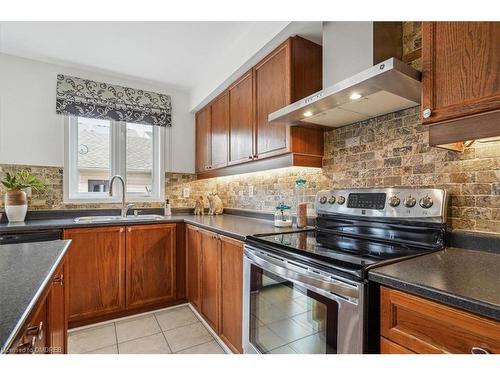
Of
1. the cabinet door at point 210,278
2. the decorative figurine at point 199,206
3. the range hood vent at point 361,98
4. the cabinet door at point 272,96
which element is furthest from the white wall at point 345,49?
the decorative figurine at point 199,206

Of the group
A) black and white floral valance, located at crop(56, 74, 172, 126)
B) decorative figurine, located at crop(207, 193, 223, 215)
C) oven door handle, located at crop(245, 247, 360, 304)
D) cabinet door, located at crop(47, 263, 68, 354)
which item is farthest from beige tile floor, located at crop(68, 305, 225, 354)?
black and white floral valance, located at crop(56, 74, 172, 126)

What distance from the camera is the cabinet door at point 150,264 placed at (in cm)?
251

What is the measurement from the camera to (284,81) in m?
1.90

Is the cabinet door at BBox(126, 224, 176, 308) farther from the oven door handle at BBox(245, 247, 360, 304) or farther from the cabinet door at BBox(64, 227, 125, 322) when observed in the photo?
the oven door handle at BBox(245, 247, 360, 304)

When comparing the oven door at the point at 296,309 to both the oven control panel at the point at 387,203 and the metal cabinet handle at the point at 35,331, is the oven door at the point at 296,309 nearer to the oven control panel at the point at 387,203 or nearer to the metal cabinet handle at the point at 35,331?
the oven control panel at the point at 387,203

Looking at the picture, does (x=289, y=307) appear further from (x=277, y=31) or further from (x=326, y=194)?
(x=277, y=31)

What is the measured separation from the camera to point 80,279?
230cm

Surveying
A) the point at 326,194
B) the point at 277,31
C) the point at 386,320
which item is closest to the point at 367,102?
the point at 326,194

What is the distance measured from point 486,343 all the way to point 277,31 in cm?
193

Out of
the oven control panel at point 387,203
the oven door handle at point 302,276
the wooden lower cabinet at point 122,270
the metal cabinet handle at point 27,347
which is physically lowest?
the wooden lower cabinet at point 122,270

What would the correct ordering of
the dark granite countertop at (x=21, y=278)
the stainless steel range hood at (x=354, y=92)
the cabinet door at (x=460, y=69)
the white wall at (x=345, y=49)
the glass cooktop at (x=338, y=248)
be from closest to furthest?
the dark granite countertop at (x=21, y=278) → the cabinet door at (x=460, y=69) → the glass cooktop at (x=338, y=248) → the stainless steel range hood at (x=354, y=92) → the white wall at (x=345, y=49)

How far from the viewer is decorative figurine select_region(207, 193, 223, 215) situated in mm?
3258

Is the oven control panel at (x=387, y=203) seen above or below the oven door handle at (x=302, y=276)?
above

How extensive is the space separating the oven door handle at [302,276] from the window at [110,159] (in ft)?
7.18
